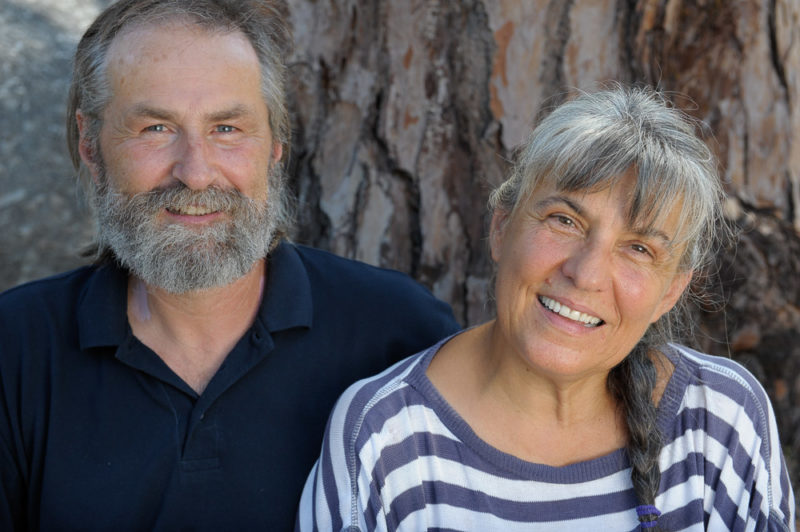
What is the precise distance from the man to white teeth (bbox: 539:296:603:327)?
64cm

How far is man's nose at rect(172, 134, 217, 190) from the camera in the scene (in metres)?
2.20

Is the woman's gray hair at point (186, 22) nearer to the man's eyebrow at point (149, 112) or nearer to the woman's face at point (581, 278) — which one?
the man's eyebrow at point (149, 112)

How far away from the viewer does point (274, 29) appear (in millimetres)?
2559

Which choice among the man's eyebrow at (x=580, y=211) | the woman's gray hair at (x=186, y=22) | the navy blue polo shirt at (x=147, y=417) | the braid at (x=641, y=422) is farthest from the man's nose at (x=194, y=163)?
the braid at (x=641, y=422)

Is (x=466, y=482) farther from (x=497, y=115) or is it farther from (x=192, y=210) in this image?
(x=497, y=115)

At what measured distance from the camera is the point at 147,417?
2201 mm

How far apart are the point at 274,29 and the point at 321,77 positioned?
0.37 metres

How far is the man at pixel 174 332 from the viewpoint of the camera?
2.19 metres

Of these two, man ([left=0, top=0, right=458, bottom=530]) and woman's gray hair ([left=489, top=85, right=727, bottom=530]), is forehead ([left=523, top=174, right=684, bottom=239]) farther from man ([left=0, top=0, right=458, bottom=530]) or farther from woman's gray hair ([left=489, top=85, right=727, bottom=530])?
man ([left=0, top=0, right=458, bottom=530])

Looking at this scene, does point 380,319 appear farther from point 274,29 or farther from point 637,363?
point 274,29

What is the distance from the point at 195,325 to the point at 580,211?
1.10 metres

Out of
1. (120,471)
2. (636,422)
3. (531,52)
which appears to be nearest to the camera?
(636,422)

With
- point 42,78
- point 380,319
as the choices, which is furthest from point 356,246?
point 42,78

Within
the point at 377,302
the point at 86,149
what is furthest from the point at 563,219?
the point at 86,149
